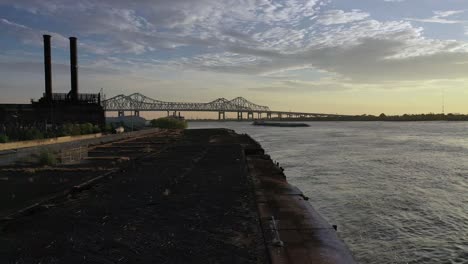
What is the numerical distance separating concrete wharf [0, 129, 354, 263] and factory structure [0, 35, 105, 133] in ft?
86.2

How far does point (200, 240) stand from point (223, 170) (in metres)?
10.9

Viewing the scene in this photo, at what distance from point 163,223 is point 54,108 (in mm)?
38670

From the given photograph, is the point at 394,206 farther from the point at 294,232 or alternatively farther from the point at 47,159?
the point at 47,159

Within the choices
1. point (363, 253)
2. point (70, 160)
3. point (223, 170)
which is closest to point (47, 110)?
point (70, 160)

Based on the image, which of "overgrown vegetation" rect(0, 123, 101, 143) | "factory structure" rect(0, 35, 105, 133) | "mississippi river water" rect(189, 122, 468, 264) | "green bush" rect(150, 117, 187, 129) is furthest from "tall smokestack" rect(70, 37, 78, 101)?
"green bush" rect(150, 117, 187, 129)

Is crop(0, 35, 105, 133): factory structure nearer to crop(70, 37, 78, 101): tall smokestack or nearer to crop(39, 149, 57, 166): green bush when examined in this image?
crop(70, 37, 78, 101): tall smokestack

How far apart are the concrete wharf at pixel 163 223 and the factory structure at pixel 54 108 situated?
26.3 meters

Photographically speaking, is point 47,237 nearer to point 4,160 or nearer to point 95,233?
point 95,233

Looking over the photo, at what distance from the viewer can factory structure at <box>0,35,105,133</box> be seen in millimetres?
39625

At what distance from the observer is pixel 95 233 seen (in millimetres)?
8297

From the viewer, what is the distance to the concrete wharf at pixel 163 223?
22.9 feet

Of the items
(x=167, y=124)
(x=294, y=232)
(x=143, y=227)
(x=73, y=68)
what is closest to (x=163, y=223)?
(x=143, y=227)

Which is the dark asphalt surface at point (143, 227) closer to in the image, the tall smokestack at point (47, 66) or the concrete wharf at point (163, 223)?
the concrete wharf at point (163, 223)

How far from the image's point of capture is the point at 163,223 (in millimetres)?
9133
